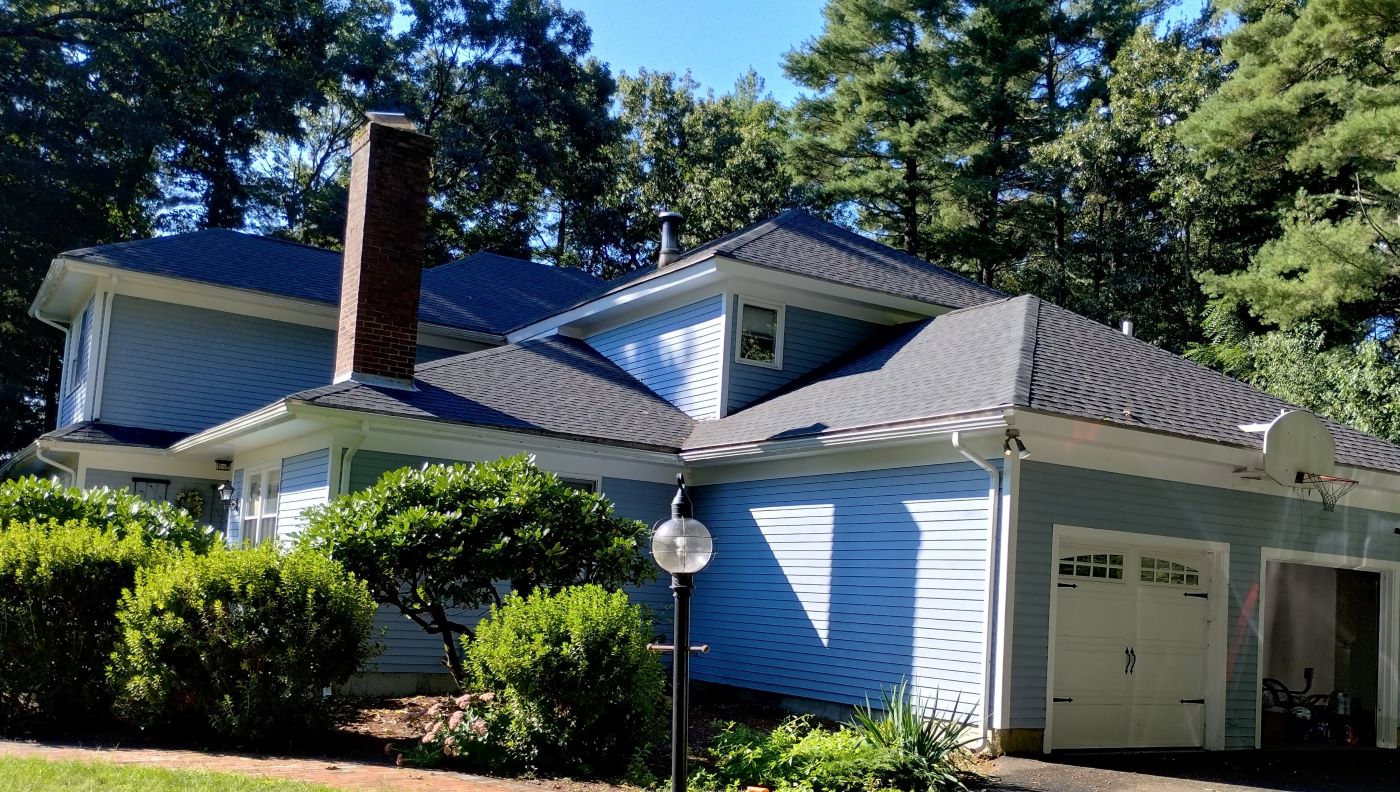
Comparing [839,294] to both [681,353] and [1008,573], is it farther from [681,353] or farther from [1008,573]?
[1008,573]

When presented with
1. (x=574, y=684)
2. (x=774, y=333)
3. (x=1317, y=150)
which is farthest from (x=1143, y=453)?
(x=1317, y=150)

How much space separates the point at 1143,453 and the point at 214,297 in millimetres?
13595

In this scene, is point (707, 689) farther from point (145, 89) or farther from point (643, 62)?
point (643, 62)

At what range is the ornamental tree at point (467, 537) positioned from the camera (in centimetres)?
938

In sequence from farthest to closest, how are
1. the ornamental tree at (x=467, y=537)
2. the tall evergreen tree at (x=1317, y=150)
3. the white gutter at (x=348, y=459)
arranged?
the tall evergreen tree at (x=1317, y=150) < the white gutter at (x=348, y=459) < the ornamental tree at (x=467, y=537)

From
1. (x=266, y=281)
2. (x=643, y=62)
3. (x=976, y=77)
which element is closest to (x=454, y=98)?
(x=643, y=62)

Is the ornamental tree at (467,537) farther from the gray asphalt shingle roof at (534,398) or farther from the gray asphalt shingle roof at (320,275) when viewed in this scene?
the gray asphalt shingle roof at (320,275)

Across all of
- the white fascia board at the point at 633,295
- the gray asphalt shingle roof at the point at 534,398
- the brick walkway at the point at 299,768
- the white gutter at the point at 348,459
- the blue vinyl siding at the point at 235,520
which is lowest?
the brick walkway at the point at 299,768

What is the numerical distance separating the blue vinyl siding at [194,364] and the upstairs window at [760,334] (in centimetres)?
746

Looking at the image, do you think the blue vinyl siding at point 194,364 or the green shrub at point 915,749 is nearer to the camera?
the green shrub at point 915,749

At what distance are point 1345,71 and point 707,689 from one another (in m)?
17.9

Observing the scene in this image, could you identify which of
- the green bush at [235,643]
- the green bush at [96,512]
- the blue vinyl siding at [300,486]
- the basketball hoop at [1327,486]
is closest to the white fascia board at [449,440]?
the blue vinyl siding at [300,486]

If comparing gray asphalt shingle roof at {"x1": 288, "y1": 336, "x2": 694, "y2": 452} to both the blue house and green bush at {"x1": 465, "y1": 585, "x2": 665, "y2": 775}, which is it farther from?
green bush at {"x1": 465, "y1": 585, "x2": 665, "y2": 775}

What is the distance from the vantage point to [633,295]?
1622cm
